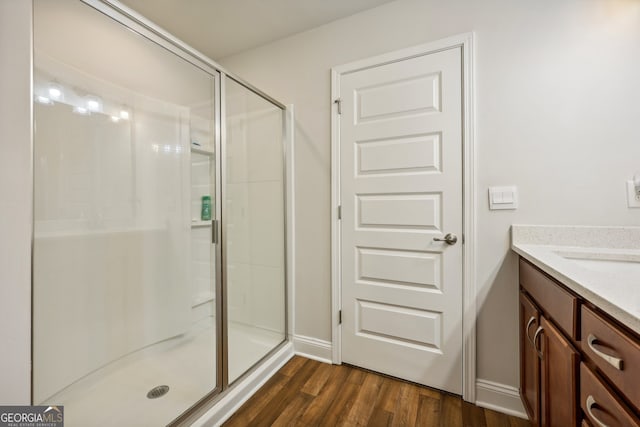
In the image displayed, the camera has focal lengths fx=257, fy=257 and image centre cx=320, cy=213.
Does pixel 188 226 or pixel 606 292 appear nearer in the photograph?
pixel 606 292

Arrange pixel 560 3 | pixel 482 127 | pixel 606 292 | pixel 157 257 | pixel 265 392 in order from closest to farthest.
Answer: pixel 606 292, pixel 560 3, pixel 482 127, pixel 265 392, pixel 157 257

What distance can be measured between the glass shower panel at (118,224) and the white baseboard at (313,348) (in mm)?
705

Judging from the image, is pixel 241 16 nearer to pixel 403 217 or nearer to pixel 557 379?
pixel 403 217

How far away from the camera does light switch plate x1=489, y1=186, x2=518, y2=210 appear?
1427mm

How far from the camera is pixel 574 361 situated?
0.78 metres

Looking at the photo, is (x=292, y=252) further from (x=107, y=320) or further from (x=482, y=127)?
(x=482, y=127)

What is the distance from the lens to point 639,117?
1.23 metres

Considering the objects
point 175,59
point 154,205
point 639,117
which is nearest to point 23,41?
point 175,59

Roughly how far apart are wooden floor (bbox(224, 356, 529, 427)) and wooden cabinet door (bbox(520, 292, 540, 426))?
271 mm

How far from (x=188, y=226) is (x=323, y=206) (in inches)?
37.0

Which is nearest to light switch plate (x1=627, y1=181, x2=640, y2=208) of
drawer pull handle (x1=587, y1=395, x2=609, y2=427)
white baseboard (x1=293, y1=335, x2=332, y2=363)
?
drawer pull handle (x1=587, y1=395, x2=609, y2=427)

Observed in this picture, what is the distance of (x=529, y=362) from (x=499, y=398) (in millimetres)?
→ 412

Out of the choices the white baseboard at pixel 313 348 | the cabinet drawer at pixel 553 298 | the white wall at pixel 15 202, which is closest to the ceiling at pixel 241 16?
the white wall at pixel 15 202

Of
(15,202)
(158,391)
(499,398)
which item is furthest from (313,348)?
(15,202)
